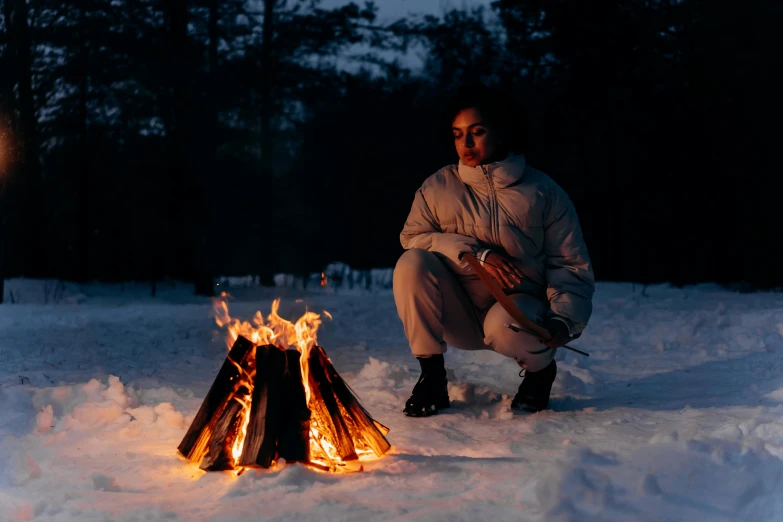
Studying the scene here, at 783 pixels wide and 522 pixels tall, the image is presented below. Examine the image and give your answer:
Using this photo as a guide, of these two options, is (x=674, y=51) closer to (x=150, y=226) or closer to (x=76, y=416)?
(x=150, y=226)

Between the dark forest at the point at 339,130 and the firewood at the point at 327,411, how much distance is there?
8.65 metres

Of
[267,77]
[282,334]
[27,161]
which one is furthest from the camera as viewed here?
[267,77]

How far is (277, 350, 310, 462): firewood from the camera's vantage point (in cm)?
282

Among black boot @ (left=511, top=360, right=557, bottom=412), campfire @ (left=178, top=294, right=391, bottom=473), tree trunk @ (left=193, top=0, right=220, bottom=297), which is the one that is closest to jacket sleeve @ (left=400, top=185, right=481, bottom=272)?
black boot @ (left=511, top=360, right=557, bottom=412)

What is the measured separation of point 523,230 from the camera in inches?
154

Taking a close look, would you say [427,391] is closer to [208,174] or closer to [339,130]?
[208,174]

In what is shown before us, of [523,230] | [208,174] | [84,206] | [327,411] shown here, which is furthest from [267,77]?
[327,411]

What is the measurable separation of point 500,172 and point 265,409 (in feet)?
5.96

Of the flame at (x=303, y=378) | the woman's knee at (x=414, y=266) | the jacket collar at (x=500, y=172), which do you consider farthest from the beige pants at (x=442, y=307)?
the flame at (x=303, y=378)

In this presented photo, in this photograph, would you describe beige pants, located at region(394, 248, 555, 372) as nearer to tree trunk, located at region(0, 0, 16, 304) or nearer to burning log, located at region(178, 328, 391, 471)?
burning log, located at region(178, 328, 391, 471)

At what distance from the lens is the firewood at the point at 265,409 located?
278 centimetres

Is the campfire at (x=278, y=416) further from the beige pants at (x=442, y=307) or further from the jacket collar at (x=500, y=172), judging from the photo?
the jacket collar at (x=500, y=172)

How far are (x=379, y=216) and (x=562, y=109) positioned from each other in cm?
414

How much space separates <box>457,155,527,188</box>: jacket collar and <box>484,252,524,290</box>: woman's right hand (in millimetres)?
406
